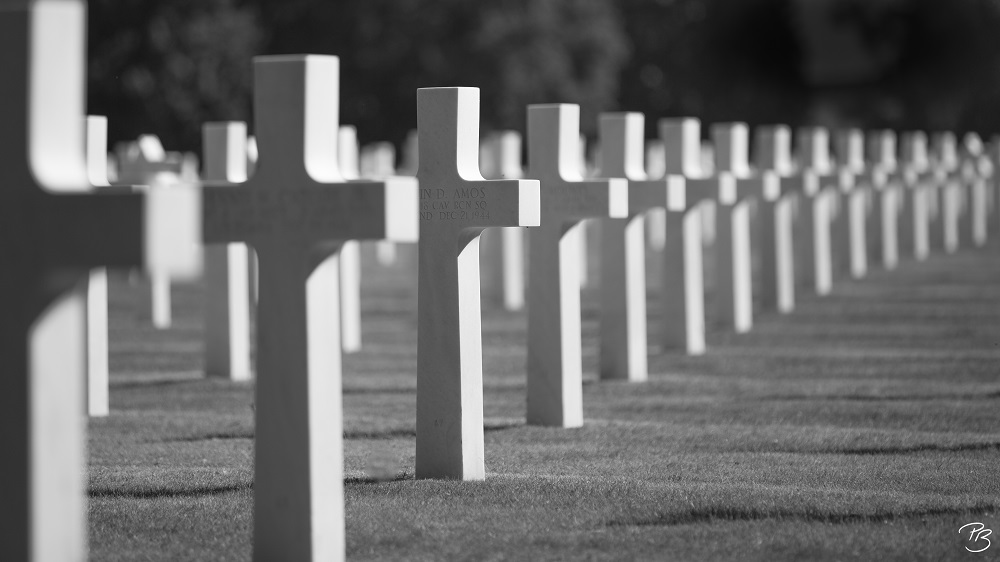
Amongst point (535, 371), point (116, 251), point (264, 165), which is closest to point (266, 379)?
point (264, 165)

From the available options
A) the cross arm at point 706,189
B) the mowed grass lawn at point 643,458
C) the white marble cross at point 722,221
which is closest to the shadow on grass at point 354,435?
the mowed grass lawn at point 643,458

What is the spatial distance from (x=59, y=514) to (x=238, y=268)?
7.06 metres

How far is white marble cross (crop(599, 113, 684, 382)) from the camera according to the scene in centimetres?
1093

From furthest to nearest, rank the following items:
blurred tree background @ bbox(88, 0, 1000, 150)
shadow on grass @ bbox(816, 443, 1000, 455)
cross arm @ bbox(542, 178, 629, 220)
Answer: blurred tree background @ bbox(88, 0, 1000, 150)
cross arm @ bbox(542, 178, 629, 220)
shadow on grass @ bbox(816, 443, 1000, 455)

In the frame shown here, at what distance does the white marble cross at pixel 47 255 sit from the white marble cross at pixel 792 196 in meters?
11.7

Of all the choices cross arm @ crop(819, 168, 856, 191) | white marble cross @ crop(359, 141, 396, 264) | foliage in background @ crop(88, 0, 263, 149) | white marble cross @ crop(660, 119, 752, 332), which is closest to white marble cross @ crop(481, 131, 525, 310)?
white marble cross @ crop(660, 119, 752, 332)

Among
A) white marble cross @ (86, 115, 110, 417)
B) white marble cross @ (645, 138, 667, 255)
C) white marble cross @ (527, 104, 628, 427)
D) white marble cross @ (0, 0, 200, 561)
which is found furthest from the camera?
white marble cross @ (645, 138, 667, 255)

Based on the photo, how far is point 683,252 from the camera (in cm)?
1299

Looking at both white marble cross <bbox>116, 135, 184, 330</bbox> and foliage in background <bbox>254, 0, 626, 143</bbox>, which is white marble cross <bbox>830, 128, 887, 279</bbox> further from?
foliage in background <bbox>254, 0, 626, 143</bbox>

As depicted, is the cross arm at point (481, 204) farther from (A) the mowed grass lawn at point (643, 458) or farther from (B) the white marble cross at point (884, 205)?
(B) the white marble cross at point (884, 205)

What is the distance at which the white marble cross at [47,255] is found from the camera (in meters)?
4.46

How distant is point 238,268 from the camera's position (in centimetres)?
1152

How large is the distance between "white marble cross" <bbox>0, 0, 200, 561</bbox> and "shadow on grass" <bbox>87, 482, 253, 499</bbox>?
248 centimetres

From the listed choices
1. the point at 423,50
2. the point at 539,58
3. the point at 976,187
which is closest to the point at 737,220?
the point at 976,187
